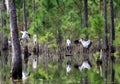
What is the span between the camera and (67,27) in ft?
110

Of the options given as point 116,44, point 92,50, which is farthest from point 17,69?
point 92,50

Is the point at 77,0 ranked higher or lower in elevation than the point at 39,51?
higher

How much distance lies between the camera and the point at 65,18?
33.8 metres

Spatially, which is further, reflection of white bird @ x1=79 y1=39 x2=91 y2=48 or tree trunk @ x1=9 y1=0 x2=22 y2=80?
reflection of white bird @ x1=79 y1=39 x2=91 y2=48

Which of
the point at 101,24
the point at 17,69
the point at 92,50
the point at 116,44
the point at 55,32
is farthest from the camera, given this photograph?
the point at 55,32

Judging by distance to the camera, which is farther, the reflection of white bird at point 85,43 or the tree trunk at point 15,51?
the reflection of white bird at point 85,43

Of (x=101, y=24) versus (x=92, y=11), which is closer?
(x=101, y=24)

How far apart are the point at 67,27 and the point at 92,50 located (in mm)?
2734

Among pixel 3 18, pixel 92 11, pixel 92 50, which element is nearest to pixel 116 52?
pixel 92 50

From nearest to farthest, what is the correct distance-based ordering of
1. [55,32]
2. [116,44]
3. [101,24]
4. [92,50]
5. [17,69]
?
[17,69], [116,44], [101,24], [92,50], [55,32]

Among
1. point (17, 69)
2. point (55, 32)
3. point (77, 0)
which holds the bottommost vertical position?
point (17, 69)

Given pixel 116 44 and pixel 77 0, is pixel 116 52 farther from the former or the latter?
pixel 77 0

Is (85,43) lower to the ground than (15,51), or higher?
higher

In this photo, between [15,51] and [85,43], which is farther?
[85,43]
